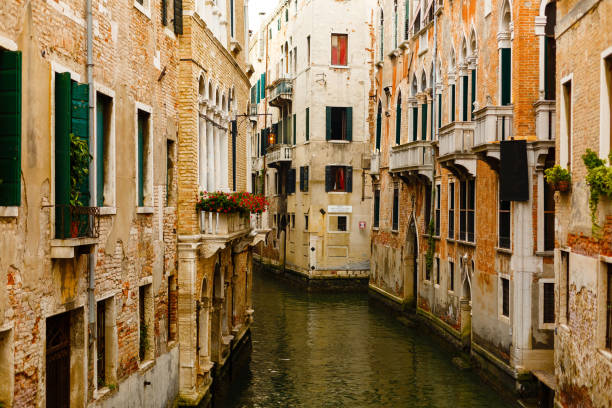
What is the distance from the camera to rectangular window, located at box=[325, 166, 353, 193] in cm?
3884

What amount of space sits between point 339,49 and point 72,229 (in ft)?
104

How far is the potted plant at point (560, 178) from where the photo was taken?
41.4 feet

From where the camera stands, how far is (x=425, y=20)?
27031 millimetres

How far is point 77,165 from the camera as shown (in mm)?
9070

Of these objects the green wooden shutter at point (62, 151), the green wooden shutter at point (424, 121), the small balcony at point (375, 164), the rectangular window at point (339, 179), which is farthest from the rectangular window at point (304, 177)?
the green wooden shutter at point (62, 151)

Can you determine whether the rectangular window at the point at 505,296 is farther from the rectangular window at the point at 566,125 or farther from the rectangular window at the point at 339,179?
the rectangular window at the point at 339,179

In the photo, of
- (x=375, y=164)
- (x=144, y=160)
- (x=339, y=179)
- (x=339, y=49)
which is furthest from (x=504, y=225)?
(x=339, y=49)

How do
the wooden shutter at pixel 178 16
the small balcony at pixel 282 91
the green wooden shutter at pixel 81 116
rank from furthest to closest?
the small balcony at pixel 282 91
the wooden shutter at pixel 178 16
the green wooden shutter at pixel 81 116

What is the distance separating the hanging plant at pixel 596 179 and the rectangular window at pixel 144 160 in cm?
642

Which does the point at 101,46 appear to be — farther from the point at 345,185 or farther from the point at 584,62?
the point at 345,185

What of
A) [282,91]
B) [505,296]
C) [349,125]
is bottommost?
[505,296]

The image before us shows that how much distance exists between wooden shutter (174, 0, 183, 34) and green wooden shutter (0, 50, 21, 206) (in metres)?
6.91

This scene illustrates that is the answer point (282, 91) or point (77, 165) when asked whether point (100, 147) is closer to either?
point (77, 165)

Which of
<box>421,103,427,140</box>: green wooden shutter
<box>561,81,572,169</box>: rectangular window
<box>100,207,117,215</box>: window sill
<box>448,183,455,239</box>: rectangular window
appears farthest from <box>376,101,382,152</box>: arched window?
<box>100,207,117,215</box>: window sill
